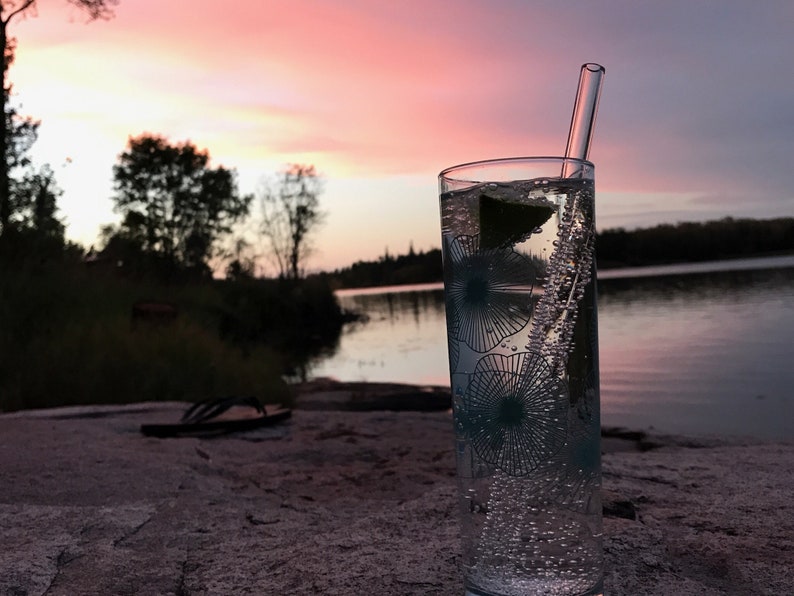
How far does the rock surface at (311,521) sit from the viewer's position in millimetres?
1281

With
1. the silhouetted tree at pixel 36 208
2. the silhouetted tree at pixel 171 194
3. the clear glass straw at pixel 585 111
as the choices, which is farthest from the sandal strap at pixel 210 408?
the silhouetted tree at pixel 171 194

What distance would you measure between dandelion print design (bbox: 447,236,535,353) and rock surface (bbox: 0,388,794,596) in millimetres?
444

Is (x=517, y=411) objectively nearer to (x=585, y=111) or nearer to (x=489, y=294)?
(x=489, y=294)

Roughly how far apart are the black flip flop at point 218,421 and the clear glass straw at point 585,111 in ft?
8.92

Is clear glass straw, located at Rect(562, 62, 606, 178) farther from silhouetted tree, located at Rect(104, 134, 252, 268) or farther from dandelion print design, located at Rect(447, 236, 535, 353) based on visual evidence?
silhouetted tree, located at Rect(104, 134, 252, 268)

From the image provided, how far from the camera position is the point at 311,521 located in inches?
74.5

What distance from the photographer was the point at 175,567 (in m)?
1.44

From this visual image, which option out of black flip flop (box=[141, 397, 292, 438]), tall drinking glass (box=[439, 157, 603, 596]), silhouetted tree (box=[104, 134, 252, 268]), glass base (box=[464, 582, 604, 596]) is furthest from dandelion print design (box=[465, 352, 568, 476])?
silhouetted tree (box=[104, 134, 252, 268])

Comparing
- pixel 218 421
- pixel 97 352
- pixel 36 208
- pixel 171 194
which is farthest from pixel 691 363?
pixel 171 194

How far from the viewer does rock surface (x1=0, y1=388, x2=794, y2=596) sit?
1.28 m

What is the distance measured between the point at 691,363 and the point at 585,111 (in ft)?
20.0

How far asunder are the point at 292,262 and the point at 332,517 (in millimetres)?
34597

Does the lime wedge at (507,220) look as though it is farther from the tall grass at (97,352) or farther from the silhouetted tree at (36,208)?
the silhouetted tree at (36,208)

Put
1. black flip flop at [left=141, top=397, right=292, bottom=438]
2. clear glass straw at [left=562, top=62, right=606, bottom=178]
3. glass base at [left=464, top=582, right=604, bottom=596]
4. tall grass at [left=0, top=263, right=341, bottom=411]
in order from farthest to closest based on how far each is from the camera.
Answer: tall grass at [left=0, top=263, right=341, bottom=411] < black flip flop at [left=141, top=397, right=292, bottom=438] < clear glass straw at [left=562, top=62, right=606, bottom=178] < glass base at [left=464, top=582, right=604, bottom=596]
